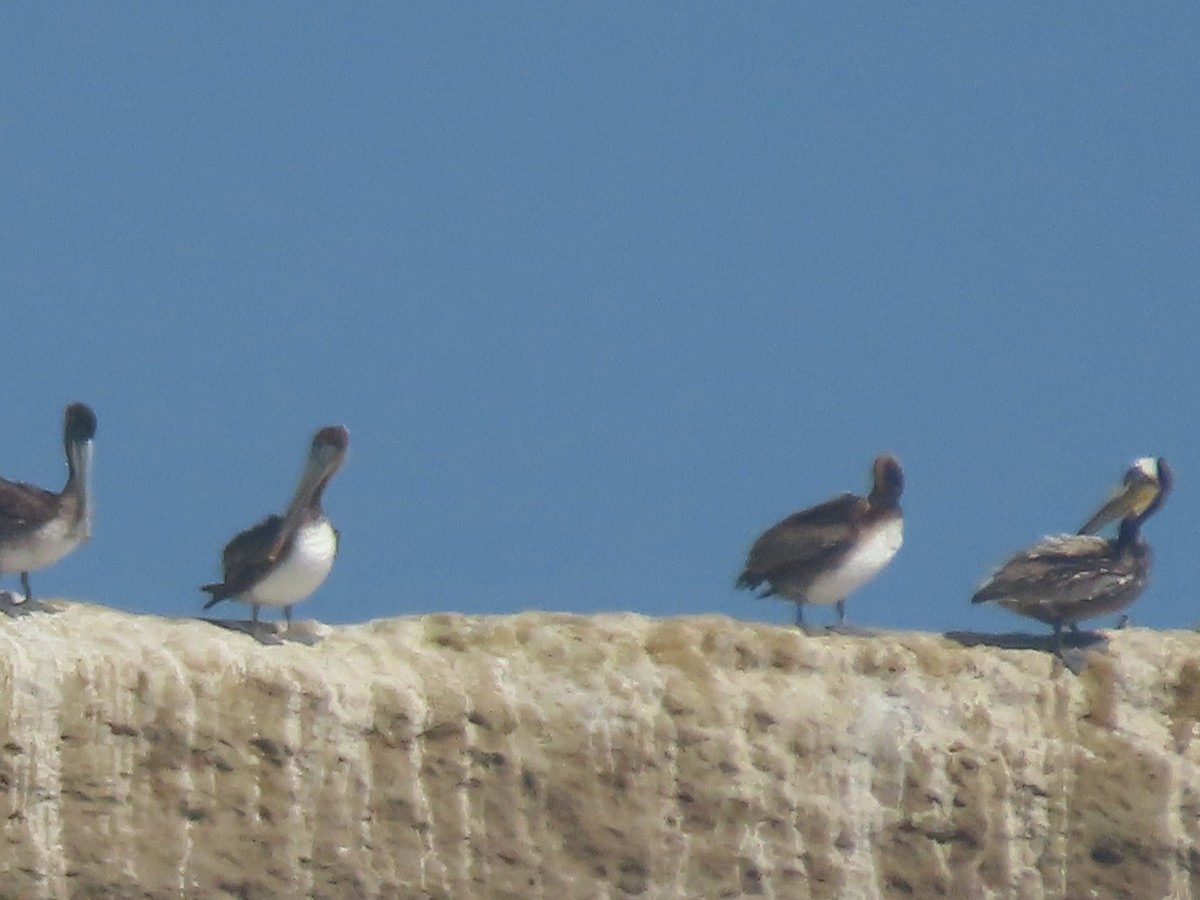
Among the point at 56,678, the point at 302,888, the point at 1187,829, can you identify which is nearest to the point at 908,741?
the point at 1187,829

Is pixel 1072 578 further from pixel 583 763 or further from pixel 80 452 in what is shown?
pixel 80 452

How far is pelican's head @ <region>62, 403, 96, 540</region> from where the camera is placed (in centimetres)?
2183

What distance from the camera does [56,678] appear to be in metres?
19.9

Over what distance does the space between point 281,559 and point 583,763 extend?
2.43 metres

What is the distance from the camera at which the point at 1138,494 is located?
84.1 ft

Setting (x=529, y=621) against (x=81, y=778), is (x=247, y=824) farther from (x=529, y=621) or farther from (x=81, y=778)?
(x=529, y=621)

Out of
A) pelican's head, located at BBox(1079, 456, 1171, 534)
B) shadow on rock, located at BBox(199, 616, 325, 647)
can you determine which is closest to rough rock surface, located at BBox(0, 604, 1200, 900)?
shadow on rock, located at BBox(199, 616, 325, 647)

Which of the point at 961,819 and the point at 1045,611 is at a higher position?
the point at 1045,611

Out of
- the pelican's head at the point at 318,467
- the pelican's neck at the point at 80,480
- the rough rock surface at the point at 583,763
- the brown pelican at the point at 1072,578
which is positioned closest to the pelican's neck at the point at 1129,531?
the brown pelican at the point at 1072,578

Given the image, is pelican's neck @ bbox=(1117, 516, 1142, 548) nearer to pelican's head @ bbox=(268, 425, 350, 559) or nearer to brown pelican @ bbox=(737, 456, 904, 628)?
brown pelican @ bbox=(737, 456, 904, 628)

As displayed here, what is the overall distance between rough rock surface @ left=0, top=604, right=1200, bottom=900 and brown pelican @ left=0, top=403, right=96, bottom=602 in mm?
866

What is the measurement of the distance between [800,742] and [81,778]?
15.1 ft

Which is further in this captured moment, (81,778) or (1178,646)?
(1178,646)

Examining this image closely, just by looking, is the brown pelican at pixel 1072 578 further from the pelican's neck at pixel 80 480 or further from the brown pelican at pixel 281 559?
the pelican's neck at pixel 80 480
